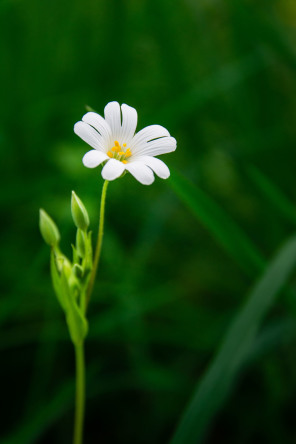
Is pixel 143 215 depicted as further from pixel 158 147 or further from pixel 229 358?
pixel 158 147

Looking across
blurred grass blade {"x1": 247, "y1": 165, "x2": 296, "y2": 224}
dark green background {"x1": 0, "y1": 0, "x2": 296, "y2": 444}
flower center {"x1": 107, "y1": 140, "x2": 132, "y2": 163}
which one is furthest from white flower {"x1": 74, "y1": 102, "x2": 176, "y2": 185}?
blurred grass blade {"x1": 247, "y1": 165, "x2": 296, "y2": 224}

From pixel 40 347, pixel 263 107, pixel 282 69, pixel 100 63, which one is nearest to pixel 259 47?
pixel 263 107

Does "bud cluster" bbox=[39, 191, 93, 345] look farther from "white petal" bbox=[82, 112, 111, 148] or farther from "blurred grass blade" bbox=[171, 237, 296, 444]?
"blurred grass blade" bbox=[171, 237, 296, 444]

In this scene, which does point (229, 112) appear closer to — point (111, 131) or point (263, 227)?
point (263, 227)

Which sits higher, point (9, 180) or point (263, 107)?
point (9, 180)

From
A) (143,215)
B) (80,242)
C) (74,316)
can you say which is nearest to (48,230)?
(80,242)

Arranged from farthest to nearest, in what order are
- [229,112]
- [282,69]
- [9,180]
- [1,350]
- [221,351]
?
1. [282,69]
2. [229,112]
3. [9,180]
4. [1,350]
5. [221,351]
